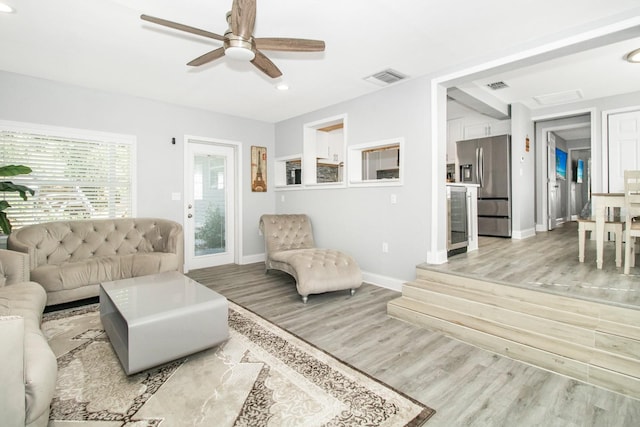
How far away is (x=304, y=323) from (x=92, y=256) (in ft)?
9.14

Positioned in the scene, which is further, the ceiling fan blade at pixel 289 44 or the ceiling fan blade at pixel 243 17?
the ceiling fan blade at pixel 289 44

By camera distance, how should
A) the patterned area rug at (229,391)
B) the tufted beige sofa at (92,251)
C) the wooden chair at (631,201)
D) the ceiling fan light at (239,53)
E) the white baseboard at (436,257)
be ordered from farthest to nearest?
the white baseboard at (436,257) < the tufted beige sofa at (92,251) < the wooden chair at (631,201) < the ceiling fan light at (239,53) < the patterned area rug at (229,391)

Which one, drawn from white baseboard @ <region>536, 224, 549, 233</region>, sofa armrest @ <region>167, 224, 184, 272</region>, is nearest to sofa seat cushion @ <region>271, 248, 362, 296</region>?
sofa armrest @ <region>167, 224, 184, 272</region>

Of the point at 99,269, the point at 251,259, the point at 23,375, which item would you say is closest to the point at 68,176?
Answer: the point at 99,269

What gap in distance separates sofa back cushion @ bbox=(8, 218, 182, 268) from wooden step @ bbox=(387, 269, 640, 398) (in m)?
3.19

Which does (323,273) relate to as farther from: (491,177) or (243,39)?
(491,177)

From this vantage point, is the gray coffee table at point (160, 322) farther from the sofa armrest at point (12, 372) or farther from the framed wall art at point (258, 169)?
the framed wall art at point (258, 169)

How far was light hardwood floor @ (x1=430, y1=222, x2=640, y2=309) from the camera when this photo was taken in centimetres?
255

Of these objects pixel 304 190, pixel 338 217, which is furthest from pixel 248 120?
pixel 338 217

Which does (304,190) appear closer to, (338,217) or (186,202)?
(338,217)

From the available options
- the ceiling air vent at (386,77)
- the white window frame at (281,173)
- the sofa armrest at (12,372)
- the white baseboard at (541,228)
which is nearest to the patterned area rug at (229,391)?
the sofa armrest at (12,372)

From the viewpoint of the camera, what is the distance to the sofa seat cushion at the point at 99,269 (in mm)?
3178

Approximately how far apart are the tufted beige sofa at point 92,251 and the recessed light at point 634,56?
575cm

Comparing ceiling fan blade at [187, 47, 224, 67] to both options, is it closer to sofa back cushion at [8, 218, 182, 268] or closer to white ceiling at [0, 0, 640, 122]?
white ceiling at [0, 0, 640, 122]
